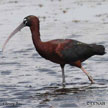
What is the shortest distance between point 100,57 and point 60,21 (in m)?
9.53

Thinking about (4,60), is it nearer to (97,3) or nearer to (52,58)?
(52,58)

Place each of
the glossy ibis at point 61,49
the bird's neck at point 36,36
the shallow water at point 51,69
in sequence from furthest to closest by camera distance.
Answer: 1. the bird's neck at point 36,36
2. the glossy ibis at point 61,49
3. the shallow water at point 51,69

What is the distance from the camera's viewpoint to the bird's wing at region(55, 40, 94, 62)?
13.2 meters

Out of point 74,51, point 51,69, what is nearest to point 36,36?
point 74,51

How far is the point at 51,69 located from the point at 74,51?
1.87 metres

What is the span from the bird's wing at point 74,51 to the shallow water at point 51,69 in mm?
631

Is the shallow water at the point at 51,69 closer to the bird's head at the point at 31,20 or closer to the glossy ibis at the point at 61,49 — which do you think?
the glossy ibis at the point at 61,49

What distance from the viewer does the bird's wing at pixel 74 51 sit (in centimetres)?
1319

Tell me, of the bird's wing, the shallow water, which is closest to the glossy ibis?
the bird's wing

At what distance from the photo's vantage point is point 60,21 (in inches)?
1029

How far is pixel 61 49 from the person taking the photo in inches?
516

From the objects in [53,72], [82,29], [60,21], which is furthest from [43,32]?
[53,72]

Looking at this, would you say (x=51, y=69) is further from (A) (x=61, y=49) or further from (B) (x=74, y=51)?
(A) (x=61, y=49)

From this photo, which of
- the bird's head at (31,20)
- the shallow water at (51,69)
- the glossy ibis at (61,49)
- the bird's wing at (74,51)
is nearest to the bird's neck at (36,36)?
the glossy ibis at (61,49)
